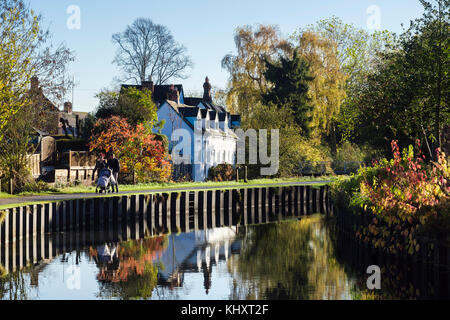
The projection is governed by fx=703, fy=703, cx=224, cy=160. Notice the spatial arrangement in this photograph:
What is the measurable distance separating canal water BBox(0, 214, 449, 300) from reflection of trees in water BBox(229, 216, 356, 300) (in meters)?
0.03

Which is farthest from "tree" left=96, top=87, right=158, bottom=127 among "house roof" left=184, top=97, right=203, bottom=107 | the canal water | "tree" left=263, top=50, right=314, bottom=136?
"house roof" left=184, top=97, right=203, bottom=107

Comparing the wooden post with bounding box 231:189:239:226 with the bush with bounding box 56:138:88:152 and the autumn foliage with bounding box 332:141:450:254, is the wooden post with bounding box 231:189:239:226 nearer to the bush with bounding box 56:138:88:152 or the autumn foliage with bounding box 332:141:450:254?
the bush with bounding box 56:138:88:152

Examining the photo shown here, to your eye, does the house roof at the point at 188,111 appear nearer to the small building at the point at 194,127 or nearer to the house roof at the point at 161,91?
the small building at the point at 194,127

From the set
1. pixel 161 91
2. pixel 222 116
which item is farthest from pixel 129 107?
pixel 222 116

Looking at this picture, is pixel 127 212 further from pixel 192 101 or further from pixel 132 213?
pixel 192 101

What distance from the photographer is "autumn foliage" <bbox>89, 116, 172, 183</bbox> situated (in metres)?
42.4

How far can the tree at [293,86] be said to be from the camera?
215ft

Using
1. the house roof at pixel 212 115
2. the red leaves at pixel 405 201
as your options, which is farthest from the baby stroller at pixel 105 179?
the house roof at pixel 212 115

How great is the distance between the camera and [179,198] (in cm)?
3906

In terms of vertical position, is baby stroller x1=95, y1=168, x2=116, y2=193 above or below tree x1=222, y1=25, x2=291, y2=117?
below
